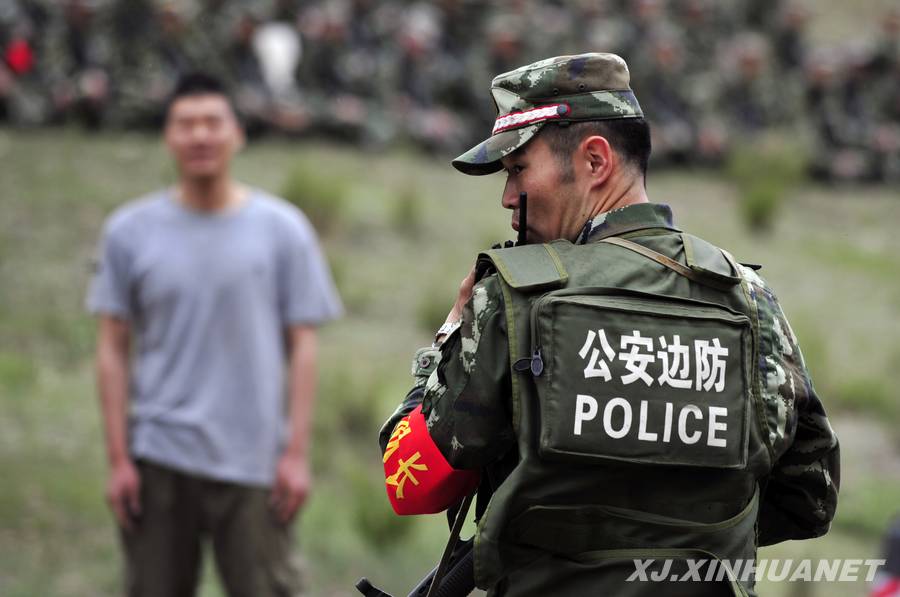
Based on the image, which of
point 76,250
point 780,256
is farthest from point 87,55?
point 780,256

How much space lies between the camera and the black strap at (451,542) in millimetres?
2291

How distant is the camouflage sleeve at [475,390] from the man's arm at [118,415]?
7.52ft

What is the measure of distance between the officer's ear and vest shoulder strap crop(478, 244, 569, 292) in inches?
6.6

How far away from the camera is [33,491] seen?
6.13 meters

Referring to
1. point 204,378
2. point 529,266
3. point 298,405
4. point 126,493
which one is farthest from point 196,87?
point 529,266

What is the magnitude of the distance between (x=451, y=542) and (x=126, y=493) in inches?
86.9

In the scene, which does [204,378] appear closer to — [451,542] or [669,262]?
[451,542]

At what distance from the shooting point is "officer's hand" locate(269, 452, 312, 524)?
4.30m

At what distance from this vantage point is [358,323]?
28.6 ft

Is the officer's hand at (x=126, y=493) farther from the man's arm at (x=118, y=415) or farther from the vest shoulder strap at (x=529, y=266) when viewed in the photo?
the vest shoulder strap at (x=529, y=266)

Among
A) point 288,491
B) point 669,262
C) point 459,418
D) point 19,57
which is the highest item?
point 669,262

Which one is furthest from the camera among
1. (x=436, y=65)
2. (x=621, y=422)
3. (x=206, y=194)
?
(x=436, y=65)

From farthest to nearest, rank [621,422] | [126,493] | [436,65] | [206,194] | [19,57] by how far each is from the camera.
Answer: [436,65] < [19,57] < [206,194] < [126,493] < [621,422]

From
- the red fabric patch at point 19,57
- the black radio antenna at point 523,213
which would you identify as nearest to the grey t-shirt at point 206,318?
the black radio antenna at point 523,213
